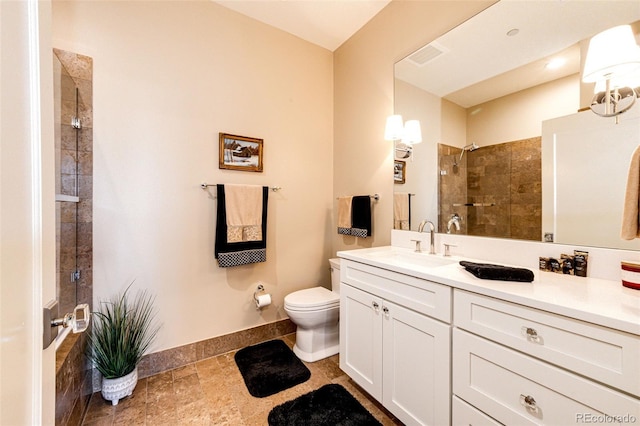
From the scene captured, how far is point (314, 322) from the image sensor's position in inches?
78.5

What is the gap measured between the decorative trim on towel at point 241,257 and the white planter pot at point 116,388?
86 centimetres

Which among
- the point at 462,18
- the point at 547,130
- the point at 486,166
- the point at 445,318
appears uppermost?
the point at 462,18

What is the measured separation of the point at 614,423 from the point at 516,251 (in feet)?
2.59

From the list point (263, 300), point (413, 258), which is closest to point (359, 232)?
point (413, 258)

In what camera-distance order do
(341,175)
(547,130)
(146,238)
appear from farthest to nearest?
(341,175)
(146,238)
(547,130)

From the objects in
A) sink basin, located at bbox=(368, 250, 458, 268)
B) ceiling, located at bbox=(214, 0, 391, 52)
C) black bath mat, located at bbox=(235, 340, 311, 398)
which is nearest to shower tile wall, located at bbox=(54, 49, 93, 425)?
black bath mat, located at bbox=(235, 340, 311, 398)

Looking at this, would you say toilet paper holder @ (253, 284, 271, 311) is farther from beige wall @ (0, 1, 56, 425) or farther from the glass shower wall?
beige wall @ (0, 1, 56, 425)

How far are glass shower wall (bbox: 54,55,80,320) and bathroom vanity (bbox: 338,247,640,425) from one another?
166 centimetres

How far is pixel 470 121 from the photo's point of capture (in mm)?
1648

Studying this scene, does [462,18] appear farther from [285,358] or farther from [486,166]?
[285,358]

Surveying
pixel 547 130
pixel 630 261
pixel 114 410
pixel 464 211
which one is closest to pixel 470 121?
pixel 547 130

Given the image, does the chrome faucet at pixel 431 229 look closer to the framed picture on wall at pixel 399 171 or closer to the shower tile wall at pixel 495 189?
the shower tile wall at pixel 495 189

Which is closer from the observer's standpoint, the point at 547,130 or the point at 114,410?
the point at 547,130

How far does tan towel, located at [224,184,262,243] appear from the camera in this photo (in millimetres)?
2061
